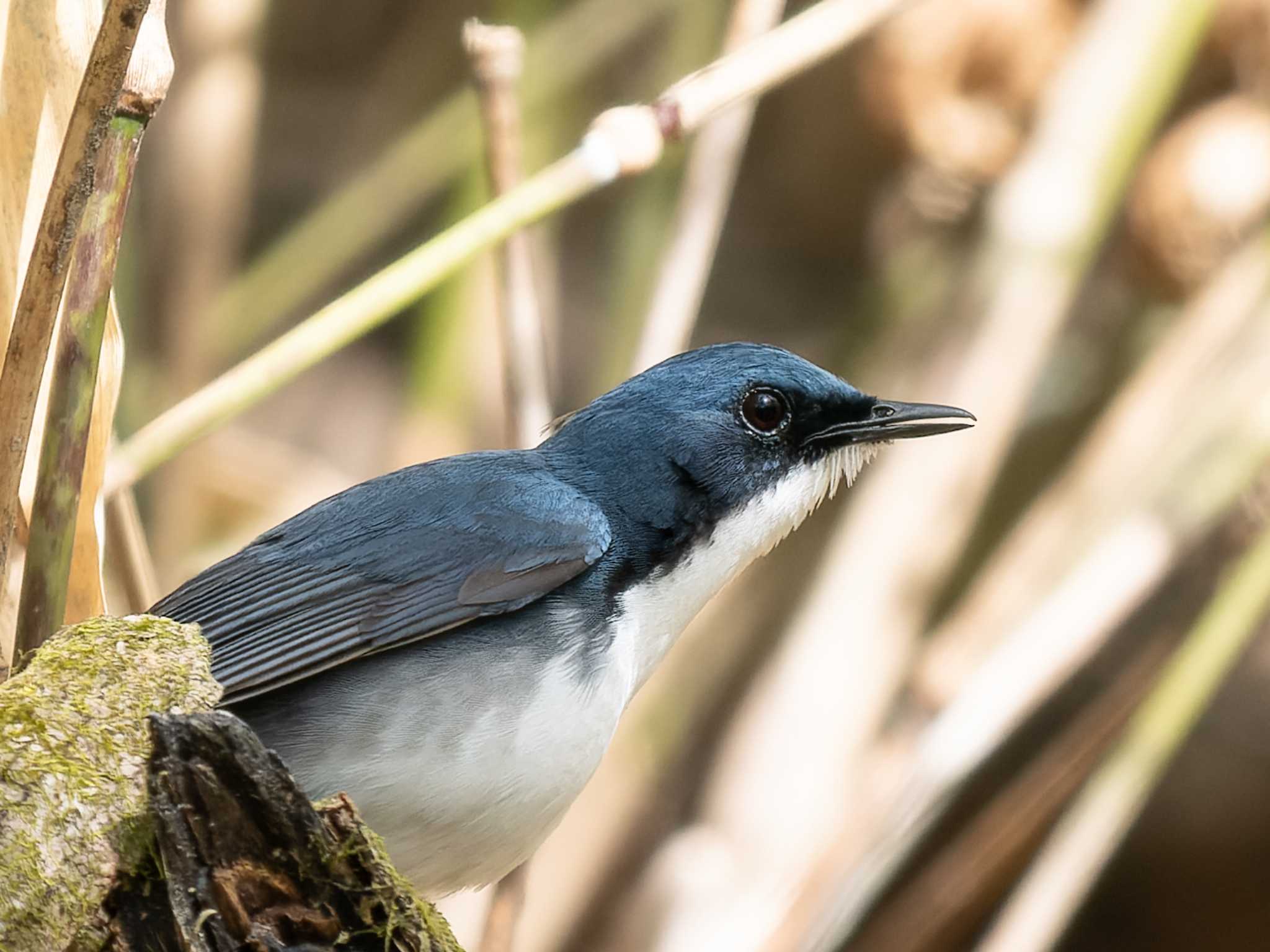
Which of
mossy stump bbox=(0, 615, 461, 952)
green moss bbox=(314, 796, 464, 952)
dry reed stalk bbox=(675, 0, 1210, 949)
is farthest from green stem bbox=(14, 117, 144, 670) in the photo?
dry reed stalk bbox=(675, 0, 1210, 949)

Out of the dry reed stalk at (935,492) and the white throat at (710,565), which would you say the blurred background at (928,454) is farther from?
the white throat at (710,565)

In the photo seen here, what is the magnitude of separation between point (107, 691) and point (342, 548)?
912mm

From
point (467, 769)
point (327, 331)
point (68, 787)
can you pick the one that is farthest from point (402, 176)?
point (68, 787)

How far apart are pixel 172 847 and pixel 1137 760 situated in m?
2.51

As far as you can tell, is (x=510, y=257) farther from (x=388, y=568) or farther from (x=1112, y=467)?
(x=1112, y=467)

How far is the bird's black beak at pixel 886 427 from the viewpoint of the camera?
3.22 m

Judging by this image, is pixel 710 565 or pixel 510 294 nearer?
pixel 710 565

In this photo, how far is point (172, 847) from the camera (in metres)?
1.80

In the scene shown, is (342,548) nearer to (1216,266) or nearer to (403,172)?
(403,172)

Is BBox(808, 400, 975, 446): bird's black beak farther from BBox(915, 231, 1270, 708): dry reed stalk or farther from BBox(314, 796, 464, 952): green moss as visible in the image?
BBox(314, 796, 464, 952): green moss

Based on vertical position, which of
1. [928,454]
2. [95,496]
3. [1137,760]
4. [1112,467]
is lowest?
[1137,760]

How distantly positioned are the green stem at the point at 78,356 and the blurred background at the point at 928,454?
47.9 inches

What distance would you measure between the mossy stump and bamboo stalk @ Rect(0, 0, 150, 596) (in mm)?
368

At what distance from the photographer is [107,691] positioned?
2.07 m
